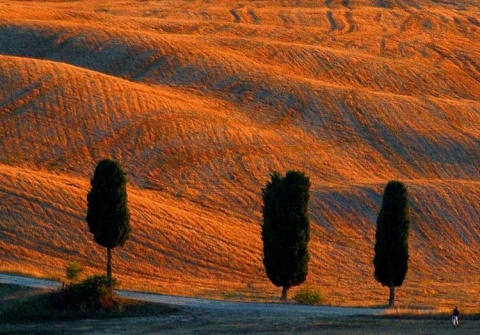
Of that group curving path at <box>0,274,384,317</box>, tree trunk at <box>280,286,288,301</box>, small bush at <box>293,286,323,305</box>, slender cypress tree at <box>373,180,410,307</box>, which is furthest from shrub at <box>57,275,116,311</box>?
slender cypress tree at <box>373,180,410,307</box>

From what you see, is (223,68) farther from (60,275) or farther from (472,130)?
(60,275)

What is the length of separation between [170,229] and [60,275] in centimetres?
910

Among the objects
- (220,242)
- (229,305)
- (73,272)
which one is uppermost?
(229,305)

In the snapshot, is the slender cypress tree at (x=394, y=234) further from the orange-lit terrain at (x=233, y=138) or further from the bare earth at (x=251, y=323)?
the bare earth at (x=251, y=323)

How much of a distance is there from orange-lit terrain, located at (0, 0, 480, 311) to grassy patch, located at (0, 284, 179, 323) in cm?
482

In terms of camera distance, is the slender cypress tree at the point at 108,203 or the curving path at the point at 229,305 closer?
the curving path at the point at 229,305

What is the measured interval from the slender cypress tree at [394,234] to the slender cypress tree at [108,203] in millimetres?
8297

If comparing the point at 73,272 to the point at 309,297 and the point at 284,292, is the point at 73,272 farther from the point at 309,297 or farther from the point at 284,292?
the point at 309,297

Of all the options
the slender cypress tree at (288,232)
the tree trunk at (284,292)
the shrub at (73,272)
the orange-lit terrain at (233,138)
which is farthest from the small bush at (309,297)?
the shrub at (73,272)

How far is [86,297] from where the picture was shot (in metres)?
32.2

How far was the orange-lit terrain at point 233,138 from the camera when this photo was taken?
153 ft

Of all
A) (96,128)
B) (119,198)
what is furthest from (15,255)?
(96,128)

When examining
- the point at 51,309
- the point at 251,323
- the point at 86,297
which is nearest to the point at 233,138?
the point at 86,297

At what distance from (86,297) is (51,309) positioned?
1.06 meters
